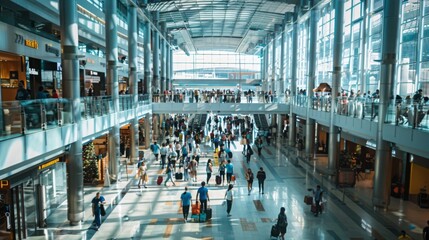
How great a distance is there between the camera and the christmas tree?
18141 millimetres

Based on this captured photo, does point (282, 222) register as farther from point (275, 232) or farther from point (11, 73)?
point (11, 73)

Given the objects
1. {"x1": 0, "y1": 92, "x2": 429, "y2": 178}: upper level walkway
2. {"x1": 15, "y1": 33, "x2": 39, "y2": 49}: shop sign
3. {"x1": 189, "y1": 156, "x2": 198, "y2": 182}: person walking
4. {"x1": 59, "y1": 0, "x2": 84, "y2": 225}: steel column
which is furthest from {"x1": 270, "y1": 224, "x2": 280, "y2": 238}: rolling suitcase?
{"x1": 15, "y1": 33, "x2": 39, "y2": 49}: shop sign

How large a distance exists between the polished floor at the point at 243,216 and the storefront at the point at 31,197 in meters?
0.42

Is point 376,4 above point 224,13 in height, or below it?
below

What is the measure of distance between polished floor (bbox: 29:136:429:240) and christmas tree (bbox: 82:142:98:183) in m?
0.92

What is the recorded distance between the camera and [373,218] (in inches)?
561

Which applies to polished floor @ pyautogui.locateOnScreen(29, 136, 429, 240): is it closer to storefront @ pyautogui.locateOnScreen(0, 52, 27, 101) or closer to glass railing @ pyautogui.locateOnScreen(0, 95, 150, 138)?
glass railing @ pyautogui.locateOnScreen(0, 95, 150, 138)

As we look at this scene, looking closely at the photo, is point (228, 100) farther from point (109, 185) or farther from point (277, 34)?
point (109, 185)

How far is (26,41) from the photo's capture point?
17.5 metres

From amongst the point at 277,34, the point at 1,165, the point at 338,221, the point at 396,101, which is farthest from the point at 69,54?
the point at 277,34

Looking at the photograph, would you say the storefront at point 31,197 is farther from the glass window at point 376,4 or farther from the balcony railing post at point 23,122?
the glass window at point 376,4

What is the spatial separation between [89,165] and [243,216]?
329 inches

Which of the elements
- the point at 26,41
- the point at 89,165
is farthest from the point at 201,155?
→ the point at 26,41

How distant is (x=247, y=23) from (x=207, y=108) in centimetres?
1650
